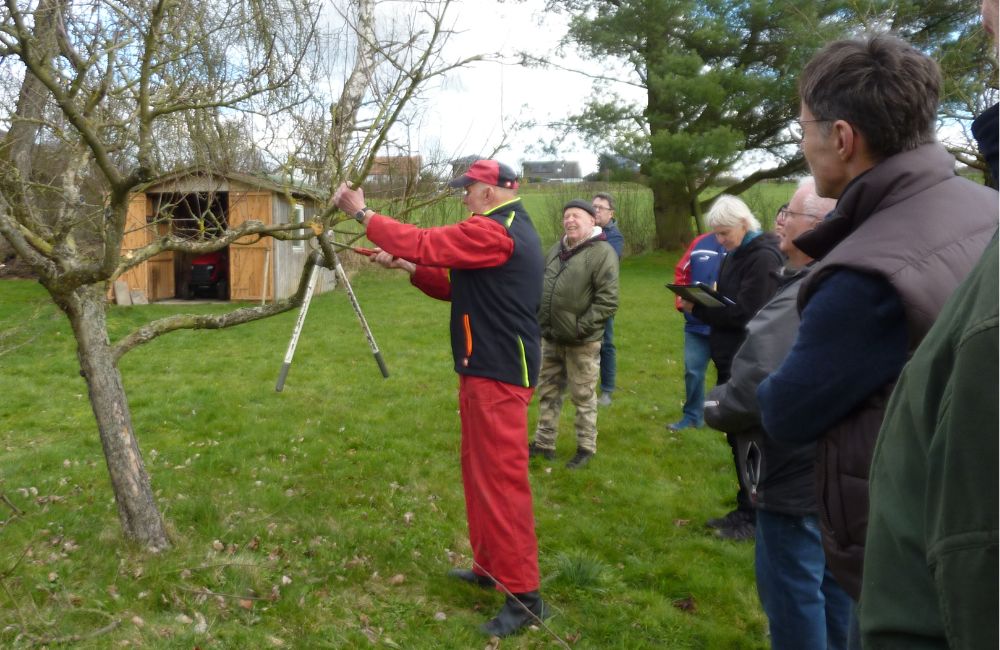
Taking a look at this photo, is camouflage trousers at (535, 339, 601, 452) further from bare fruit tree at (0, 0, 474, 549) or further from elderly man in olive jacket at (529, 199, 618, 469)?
bare fruit tree at (0, 0, 474, 549)

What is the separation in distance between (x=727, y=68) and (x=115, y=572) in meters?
19.9


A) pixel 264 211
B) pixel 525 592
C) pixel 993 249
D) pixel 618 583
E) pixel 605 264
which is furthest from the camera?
pixel 264 211

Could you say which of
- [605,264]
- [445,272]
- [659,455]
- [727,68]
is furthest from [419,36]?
[727,68]

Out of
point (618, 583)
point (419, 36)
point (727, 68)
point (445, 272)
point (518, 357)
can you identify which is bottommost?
point (618, 583)

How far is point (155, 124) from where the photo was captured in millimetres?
4398

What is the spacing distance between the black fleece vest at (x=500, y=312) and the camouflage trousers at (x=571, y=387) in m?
2.43

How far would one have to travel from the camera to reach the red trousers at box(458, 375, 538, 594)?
3855mm

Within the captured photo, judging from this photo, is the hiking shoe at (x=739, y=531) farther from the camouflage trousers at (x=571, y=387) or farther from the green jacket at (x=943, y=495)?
the green jacket at (x=943, y=495)

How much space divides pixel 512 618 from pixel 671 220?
22519 millimetres

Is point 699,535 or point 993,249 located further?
point 699,535

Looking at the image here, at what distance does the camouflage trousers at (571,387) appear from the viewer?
636cm

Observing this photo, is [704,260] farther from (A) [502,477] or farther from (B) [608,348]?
(A) [502,477]

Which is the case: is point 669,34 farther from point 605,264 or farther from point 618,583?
point 618,583

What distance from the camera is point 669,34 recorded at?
2145 centimetres
